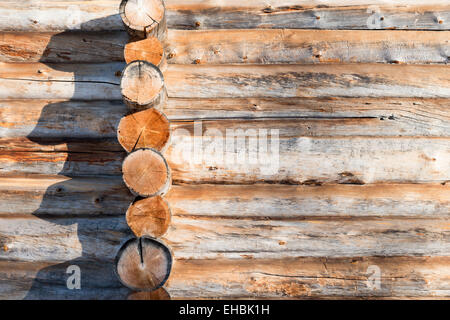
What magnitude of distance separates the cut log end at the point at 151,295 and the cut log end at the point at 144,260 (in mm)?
286

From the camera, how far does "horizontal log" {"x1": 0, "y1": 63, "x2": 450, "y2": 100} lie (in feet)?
10.5

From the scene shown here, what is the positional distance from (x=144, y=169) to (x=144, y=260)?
66 centimetres

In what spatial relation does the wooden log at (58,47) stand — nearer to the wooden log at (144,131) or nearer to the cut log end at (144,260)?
the wooden log at (144,131)

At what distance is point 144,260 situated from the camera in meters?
2.43

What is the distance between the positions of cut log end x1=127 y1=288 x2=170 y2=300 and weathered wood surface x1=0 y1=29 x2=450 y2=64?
2125mm

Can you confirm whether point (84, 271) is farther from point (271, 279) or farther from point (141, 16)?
point (141, 16)

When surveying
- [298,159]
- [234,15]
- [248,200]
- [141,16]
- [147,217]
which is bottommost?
[147,217]

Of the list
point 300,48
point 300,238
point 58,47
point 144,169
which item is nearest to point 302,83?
point 300,48

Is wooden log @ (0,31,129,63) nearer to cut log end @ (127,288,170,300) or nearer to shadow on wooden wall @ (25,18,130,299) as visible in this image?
shadow on wooden wall @ (25,18,130,299)

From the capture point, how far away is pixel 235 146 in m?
3.08

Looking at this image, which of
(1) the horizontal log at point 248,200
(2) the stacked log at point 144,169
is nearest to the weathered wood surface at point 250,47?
(2) the stacked log at point 144,169

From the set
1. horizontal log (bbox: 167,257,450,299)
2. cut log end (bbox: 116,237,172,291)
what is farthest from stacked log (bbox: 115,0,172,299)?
horizontal log (bbox: 167,257,450,299)

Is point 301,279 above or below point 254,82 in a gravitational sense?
below

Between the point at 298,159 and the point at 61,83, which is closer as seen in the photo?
the point at 298,159
